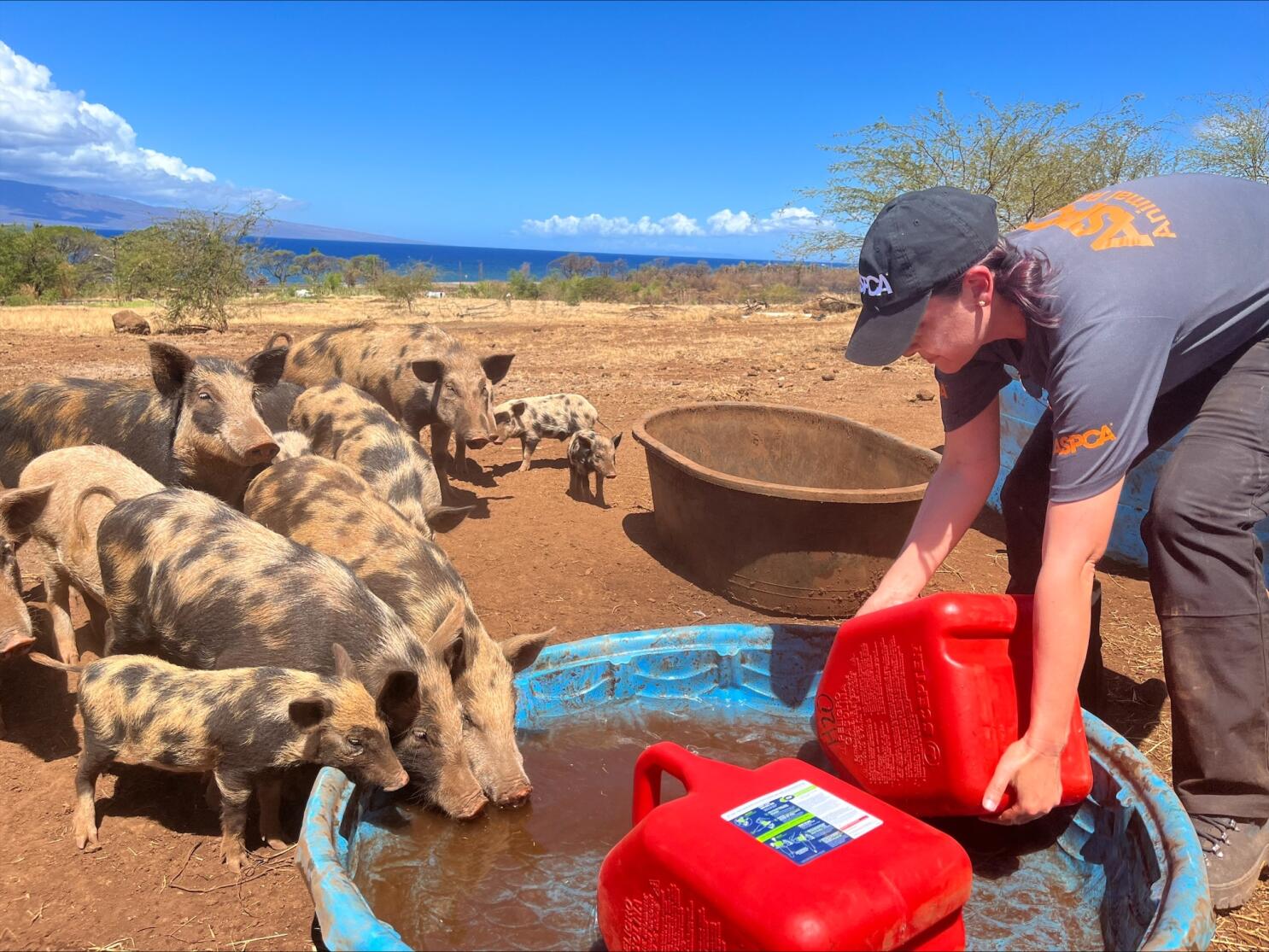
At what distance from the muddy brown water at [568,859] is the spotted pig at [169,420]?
282cm

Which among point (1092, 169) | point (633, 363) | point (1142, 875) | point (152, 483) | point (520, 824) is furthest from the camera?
point (1092, 169)

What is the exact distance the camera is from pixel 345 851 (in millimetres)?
2727

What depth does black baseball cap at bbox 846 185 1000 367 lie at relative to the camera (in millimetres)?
2520

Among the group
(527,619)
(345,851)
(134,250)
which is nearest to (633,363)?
(527,619)

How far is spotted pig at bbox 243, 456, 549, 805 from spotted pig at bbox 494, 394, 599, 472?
3819 mm

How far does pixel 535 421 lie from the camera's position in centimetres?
926

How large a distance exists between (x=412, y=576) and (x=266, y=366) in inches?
93.0

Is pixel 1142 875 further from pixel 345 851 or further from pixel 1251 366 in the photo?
pixel 345 851

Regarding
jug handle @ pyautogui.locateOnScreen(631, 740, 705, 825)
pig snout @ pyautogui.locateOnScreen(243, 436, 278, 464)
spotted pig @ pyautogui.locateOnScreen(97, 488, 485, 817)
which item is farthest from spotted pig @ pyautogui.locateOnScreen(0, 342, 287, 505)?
jug handle @ pyautogui.locateOnScreen(631, 740, 705, 825)

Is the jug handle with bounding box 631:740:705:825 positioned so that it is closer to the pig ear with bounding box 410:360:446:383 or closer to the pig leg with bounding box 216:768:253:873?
the pig leg with bounding box 216:768:253:873

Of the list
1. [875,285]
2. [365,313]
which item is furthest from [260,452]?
[365,313]

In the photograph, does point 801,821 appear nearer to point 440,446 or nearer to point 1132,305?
point 1132,305

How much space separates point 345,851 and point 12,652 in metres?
2.37

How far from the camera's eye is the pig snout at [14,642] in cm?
405
